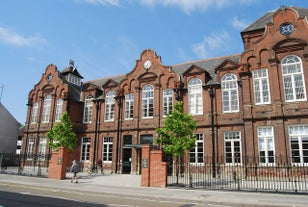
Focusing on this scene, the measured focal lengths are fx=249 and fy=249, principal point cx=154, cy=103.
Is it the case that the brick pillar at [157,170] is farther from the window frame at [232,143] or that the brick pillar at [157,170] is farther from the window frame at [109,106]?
the window frame at [109,106]

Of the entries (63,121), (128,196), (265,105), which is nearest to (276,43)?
(265,105)

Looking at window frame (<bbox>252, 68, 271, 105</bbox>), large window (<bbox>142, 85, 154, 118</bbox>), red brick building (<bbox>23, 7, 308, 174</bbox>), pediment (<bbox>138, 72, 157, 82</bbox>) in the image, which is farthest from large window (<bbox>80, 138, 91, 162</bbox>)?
window frame (<bbox>252, 68, 271, 105</bbox>)

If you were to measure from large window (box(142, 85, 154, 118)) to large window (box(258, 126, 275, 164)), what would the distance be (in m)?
10.7

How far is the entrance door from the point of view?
2536 cm

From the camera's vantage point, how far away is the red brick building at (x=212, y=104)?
1903 cm

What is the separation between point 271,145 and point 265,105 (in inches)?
123

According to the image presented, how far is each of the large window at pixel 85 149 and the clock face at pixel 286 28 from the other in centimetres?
2215

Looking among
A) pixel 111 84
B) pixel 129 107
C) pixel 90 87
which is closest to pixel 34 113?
pixel 90 87

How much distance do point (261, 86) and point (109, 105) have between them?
53.2 ft

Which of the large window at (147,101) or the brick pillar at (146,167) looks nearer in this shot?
the brick pillar at (146,167)

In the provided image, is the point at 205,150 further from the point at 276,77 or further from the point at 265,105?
the point at 276,77

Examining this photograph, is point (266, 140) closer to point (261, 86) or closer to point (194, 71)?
point (261, 86)

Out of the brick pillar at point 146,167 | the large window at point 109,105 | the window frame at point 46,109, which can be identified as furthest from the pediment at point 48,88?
the brick pillar at point 146,167

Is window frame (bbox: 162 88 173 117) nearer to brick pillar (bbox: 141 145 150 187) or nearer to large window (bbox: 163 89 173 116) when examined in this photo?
large window (bbox: 163 89 173 116)
